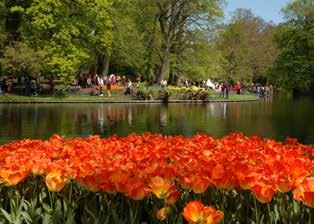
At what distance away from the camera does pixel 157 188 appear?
13.0 feet

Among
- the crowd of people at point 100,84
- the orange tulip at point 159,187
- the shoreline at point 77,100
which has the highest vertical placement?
the orange tulip at point 159,187

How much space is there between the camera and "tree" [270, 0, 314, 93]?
250 ft

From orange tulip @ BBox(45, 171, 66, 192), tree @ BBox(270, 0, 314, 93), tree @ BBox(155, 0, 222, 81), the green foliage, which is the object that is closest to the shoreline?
the green foliage

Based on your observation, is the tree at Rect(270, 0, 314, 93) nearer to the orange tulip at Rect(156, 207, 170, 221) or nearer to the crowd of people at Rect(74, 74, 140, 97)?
the crowd of people at Rect(74, 74, 140, 97)

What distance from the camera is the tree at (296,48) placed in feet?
250

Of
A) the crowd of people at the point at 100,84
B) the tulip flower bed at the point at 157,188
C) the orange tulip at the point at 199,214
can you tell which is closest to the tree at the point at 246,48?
the crowd of people at the point at 100,84

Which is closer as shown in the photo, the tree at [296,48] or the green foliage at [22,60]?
the green foliage at [22,60]

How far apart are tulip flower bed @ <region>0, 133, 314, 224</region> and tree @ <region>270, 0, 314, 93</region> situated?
73252 millimetres

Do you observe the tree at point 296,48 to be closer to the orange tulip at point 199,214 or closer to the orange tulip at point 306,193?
the orange tulip at point 306,193

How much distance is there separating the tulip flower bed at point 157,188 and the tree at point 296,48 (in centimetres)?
7325

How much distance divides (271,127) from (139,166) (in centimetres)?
2166

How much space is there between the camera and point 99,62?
74.6 metres

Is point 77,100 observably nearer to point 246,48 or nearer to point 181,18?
point 181,18

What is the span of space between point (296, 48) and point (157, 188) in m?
77.9
